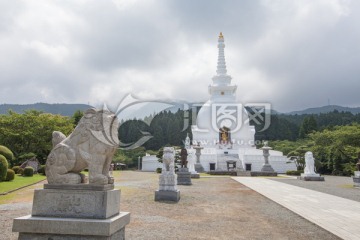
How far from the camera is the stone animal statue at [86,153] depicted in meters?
5.32

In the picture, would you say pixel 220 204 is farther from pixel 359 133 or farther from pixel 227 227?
pixel 359 133

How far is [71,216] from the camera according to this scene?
5066 millimetres

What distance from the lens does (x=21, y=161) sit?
107 ft

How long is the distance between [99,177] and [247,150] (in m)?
39.1

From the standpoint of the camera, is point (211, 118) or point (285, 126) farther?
point (285, 126)

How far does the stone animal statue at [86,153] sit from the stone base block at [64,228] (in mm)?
639

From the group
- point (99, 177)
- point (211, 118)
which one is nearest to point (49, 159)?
point (99, 177)

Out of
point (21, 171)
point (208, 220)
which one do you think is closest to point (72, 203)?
point (208, 220)

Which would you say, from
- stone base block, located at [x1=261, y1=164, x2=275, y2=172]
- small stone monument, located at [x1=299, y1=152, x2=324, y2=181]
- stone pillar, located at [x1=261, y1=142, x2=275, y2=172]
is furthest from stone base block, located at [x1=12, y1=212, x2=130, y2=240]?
stone base block, located at [x1=261, y1=164, x2=275, y2=172]

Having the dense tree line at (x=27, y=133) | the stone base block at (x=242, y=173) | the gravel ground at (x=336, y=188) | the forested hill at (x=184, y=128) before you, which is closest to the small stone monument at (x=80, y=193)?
the gravel ground at (x=336, y=188)

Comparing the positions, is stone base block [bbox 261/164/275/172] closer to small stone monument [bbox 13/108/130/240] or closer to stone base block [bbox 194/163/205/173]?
Result: stone base block [bbox 194/163/205/173]

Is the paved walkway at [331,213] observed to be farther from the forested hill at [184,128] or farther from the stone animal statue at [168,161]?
the forested hill at [184,128]

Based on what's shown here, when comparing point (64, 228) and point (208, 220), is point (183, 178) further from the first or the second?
point (64, 228)

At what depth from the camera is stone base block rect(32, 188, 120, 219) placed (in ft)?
16.6
